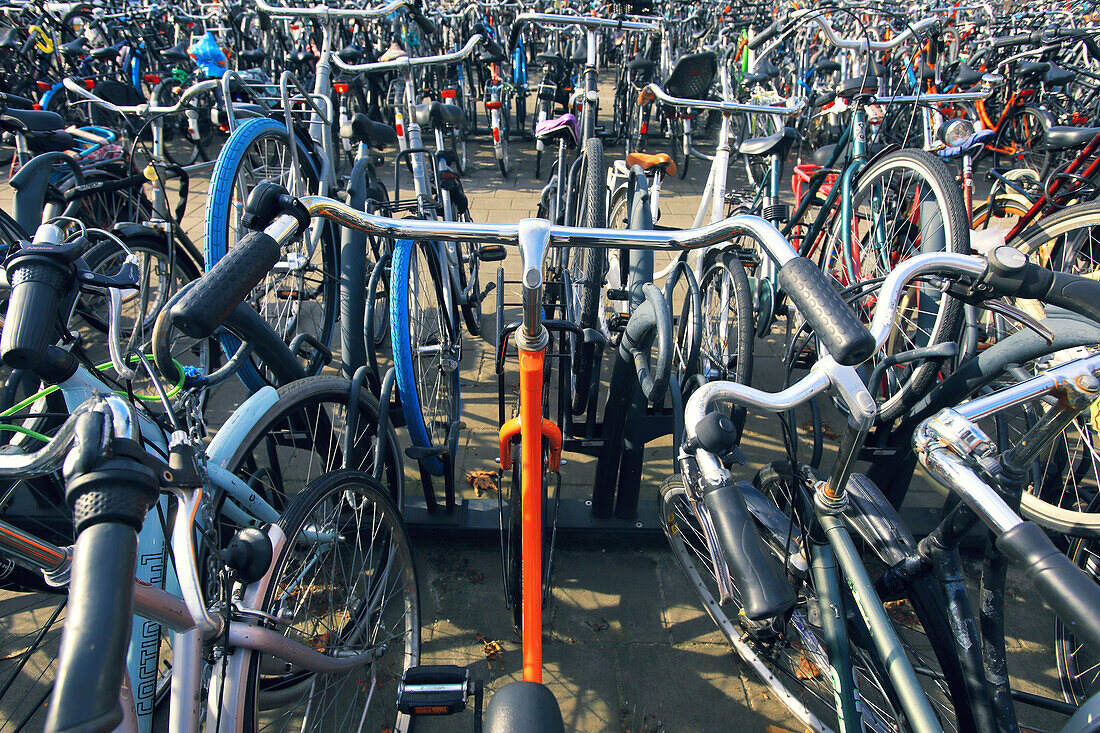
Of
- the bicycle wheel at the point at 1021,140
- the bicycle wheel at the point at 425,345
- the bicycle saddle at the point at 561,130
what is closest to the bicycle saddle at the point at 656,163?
the bicycle saddle at the point at 561,130

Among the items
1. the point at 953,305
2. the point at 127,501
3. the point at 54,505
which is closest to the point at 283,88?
the point at 54,505

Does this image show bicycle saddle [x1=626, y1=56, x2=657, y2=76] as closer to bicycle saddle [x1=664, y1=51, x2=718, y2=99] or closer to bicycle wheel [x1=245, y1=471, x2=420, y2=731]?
bicycle saddle [x1=664, y1=51, x2=718, y2=99]

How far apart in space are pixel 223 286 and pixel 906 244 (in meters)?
3.18

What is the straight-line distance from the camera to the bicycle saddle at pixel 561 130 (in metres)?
3.47

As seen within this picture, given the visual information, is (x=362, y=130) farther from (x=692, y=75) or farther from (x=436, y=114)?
(x=692, y=75)

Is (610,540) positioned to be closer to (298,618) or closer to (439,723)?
(439,723)

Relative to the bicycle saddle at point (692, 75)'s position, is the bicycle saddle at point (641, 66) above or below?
above

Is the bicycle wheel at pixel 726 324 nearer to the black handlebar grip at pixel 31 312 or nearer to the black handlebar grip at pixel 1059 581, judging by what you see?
the black handlebar grip at pixel 1059 581

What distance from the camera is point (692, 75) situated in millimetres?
3682

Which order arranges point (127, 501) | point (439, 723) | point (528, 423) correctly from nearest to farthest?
1. point (127, 501)
2. point (528, 423)
3. point (439, 723)

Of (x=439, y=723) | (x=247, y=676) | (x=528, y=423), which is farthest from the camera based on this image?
(x=439, y=723)

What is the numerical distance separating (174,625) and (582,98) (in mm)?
3617

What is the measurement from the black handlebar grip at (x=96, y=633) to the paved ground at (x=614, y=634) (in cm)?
156

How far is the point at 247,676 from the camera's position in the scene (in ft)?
4.11
